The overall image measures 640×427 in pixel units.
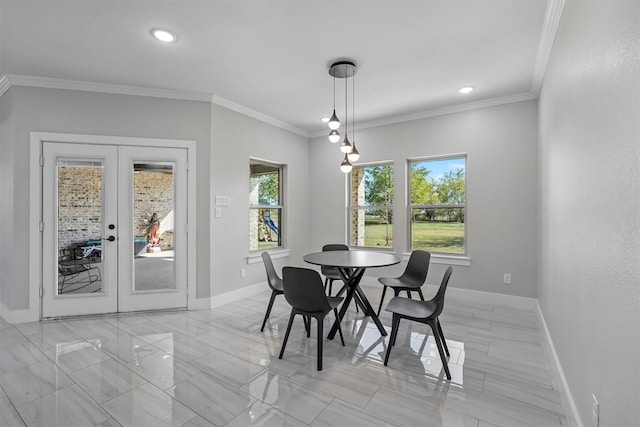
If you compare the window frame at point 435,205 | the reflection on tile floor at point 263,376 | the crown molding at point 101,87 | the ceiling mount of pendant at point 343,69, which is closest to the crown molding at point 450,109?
the window frame at point 435,205

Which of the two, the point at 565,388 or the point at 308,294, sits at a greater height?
the point at 308,294

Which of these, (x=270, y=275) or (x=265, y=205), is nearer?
(x=270, y=275)

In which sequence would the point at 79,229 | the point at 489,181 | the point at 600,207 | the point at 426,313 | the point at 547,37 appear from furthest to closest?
the point at 489,181, the point at 79,229, the point at 547,37, the point at 426,313, the point at 600,207

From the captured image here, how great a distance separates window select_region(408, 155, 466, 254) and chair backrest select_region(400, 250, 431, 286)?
1.16 metres

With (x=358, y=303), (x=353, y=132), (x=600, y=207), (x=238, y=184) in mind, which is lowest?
(x=358, y=303)

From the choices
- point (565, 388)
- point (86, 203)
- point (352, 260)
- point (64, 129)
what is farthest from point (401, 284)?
point (64, 129)

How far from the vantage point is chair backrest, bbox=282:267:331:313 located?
2.37 m

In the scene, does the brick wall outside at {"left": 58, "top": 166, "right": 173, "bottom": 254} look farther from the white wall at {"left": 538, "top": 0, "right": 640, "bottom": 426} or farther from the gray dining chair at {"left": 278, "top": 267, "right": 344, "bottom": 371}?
the white wall at {"left": 538, "top": 0, "right": 640, "bottom": 426}

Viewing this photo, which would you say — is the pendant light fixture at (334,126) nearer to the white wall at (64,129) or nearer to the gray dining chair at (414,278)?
the gray dining chair at (414,278)

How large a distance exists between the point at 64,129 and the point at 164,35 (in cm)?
195

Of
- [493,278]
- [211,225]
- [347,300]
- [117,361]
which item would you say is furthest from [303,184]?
[117,361]

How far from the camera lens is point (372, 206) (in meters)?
5.11

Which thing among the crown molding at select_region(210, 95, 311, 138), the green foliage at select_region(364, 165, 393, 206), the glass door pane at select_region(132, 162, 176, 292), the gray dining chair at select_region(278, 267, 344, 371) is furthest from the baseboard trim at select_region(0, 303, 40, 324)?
the green foliage at select_region(364, 165, 393, 206)

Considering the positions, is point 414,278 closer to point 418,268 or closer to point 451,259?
point 418,268
